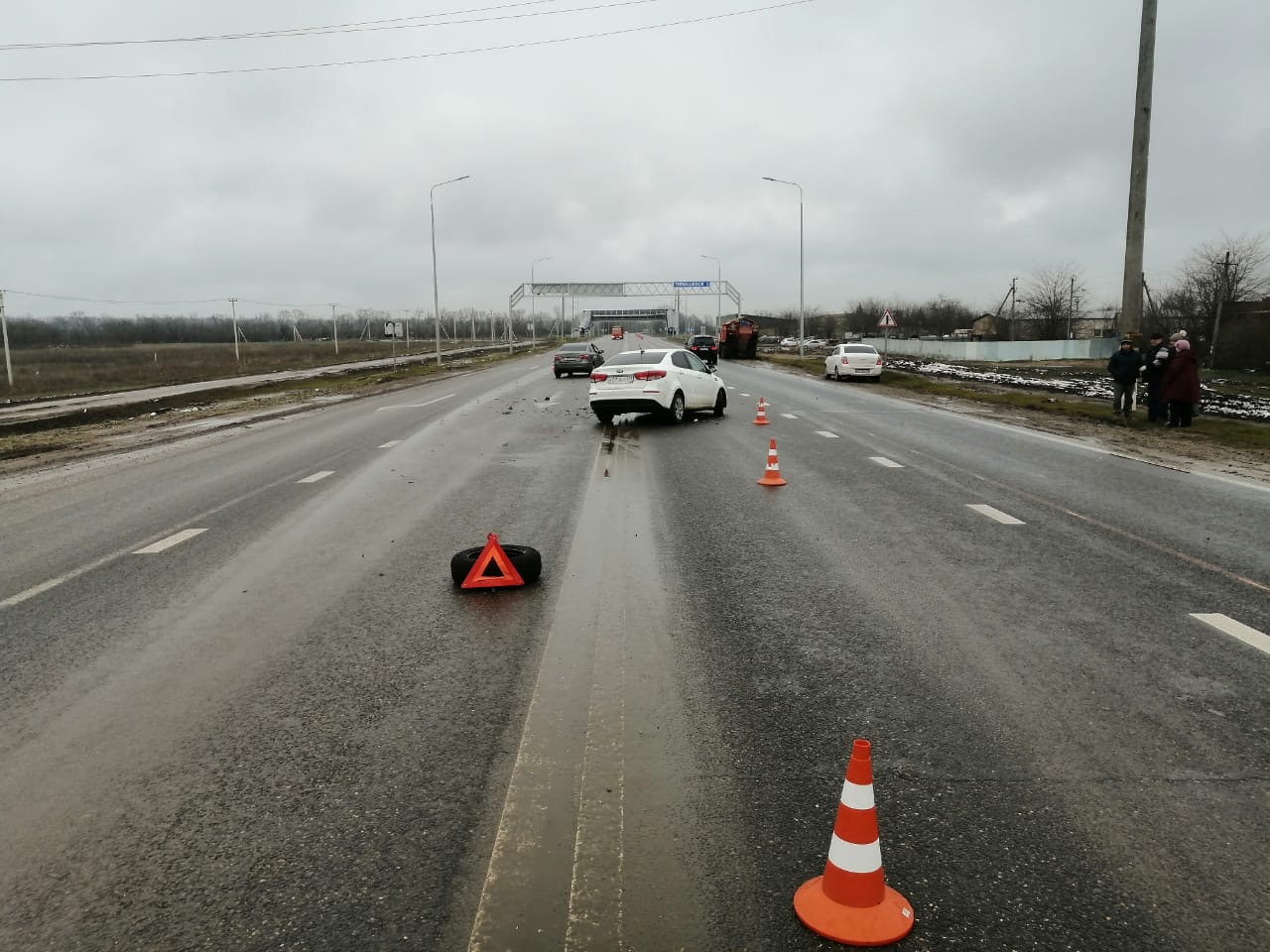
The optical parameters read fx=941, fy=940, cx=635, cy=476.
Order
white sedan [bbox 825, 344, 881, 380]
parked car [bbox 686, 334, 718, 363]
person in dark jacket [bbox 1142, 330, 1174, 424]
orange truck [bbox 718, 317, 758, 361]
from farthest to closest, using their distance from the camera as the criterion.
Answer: orange truck [bbox 718, 317, 758, 361]
parked car [bbox 686, 334, 718, 363]
white sedan [bbox 825, 344, 881, 380]
person in dark jacket [bbox 1142, 330, 1174, 424]

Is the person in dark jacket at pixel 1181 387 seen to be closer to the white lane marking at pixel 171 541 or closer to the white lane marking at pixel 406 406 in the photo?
the white lane marking at pixel 171 541

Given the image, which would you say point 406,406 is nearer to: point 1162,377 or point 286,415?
point 286,415

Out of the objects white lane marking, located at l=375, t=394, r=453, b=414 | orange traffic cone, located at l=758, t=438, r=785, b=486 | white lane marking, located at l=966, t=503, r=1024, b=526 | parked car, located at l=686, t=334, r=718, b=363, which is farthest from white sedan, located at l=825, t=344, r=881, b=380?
white lane marking, located at l=966, t=503, r=1024, b=526

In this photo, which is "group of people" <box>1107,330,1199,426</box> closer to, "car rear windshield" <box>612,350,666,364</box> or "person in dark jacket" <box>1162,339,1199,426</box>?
"person in dark jacket" <box>1162,339,1199,426</box>

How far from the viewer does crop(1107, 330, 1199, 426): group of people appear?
17969mm

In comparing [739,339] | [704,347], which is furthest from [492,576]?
[739,339]

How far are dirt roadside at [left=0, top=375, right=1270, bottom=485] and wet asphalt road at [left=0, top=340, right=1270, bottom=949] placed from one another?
5.26 metres

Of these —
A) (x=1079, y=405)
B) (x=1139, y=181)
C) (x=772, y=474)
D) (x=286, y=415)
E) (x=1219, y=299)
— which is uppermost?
(x=1139, y=181)

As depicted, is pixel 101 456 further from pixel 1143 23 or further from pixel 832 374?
pixel 832 374

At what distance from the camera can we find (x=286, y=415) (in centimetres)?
2428

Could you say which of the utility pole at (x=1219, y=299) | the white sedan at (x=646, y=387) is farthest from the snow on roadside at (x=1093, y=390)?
the white sedan at (x=646, y=387)

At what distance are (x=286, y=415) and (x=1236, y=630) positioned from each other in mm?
22612

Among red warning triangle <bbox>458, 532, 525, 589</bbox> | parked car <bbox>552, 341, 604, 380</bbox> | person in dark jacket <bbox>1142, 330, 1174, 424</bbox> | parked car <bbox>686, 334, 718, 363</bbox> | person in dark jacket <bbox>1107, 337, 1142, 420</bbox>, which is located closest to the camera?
red warning triangle <bbox>458, 532, 525, 589</bbox>

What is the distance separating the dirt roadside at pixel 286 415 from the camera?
46.7ft
